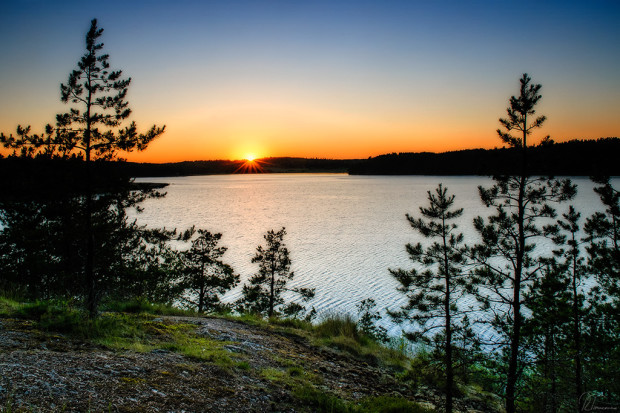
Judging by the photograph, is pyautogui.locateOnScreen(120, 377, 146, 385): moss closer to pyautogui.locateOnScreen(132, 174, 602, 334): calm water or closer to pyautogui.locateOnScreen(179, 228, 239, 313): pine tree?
pyautogui.locateOnScreen(179, 228, 239, 313): pine tree

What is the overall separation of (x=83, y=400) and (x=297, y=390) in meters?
4.04

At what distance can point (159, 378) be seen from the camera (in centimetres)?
616

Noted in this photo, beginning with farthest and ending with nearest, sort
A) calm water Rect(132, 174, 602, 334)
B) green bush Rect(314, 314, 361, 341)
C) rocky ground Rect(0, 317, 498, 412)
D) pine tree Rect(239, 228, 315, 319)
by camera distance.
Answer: calm water Rect(132, 174, 602, 334)
pine tree Rect(239, 228, 315, 319)
green bush Rect(314, 314, 361, 341)
rocky ground Rect(0, 317, 498, 412)

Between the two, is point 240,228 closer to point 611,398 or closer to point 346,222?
point 346,222

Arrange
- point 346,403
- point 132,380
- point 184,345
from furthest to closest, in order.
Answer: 1. point 184,345
2. point 346,403
3. point 132,380

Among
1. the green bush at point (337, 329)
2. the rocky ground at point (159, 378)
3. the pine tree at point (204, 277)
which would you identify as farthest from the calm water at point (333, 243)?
the rocky ground at point (159, 378)

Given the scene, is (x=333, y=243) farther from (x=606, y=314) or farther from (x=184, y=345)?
(x=184, y=345)

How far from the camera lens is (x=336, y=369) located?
33.1 feet

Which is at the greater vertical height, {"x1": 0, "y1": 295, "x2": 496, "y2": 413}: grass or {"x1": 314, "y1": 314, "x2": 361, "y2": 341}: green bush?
{"x1": 0, "y1": 295, "x2": 496, "y2": 413}: grass

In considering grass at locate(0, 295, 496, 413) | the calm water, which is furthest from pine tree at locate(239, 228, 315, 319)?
grass at locate(0, 295, 496, 413)

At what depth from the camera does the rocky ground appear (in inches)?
193

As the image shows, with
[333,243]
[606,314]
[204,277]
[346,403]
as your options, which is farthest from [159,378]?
[333,243]

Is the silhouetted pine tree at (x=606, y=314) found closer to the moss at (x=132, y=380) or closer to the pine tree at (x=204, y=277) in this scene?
the moss at (x=132, y=380)

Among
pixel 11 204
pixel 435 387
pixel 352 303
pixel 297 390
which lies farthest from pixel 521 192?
pixel 11 204
